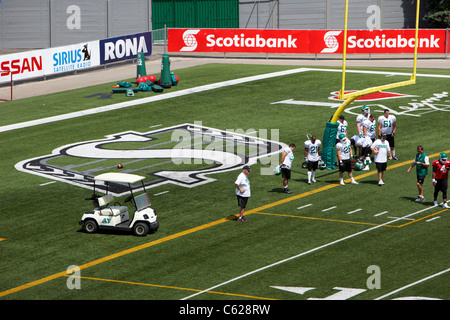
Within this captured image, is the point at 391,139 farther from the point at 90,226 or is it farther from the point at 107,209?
the point at 90,226

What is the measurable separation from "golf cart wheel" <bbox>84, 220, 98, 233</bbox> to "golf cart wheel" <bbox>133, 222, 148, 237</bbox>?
1234 millimetres

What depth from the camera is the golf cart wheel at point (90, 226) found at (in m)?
22.8

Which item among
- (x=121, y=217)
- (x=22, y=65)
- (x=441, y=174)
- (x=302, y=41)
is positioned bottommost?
(x=121, y=217)

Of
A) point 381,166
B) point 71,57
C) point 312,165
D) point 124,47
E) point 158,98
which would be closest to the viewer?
point 381,166

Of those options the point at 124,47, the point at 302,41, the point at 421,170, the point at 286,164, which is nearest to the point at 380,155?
the point at 421,170

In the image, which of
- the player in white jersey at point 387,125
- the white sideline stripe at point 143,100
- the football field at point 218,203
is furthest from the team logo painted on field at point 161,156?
the white sideline stripe at point 143,100

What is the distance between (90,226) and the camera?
22.9 metres

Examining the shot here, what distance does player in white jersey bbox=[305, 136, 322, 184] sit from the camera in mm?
27156

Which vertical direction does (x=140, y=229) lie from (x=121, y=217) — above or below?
below

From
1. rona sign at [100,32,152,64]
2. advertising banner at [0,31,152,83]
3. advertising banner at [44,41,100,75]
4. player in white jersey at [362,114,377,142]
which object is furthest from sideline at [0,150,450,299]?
rona sign at [100,32,152,64]

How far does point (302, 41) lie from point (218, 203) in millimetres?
28911

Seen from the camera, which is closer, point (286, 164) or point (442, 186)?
point (442, 186)
